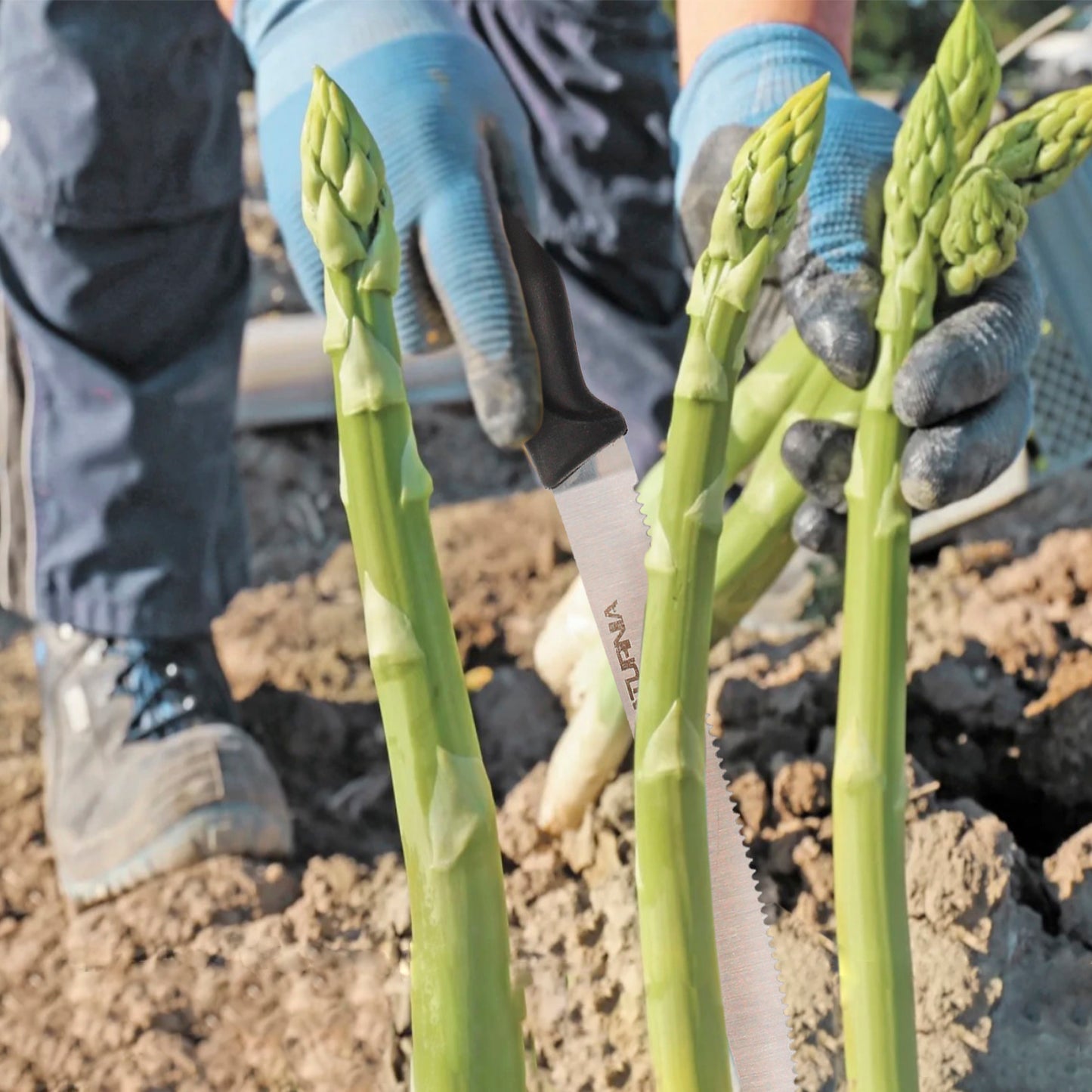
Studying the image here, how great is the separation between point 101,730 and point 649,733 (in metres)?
1.27

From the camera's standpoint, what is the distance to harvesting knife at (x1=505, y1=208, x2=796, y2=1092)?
1.05m

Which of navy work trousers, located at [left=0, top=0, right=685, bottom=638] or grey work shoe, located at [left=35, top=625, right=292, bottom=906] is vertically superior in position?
navy work trousers, located at [left=0, top=0, right=685, bottom=638]

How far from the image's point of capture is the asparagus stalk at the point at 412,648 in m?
0.91

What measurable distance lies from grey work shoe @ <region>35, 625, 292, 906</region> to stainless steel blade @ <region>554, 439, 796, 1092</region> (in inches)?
36.6

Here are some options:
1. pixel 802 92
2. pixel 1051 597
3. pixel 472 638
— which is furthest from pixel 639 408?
pixel 802 92

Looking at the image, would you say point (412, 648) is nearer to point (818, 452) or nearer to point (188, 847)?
point (818, 452)

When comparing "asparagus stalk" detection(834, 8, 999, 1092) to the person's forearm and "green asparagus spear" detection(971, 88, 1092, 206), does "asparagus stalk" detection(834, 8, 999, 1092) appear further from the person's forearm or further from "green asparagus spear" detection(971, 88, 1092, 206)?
the person's forearm

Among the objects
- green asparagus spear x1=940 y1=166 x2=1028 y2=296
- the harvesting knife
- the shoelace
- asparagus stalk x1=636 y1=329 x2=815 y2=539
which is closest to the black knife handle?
the harvesting knife

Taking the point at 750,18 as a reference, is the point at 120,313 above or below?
below

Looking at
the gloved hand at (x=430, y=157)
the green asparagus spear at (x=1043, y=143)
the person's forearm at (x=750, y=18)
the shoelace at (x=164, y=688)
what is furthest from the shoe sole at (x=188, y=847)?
the green asparagus spear at (x=1043, y=143)

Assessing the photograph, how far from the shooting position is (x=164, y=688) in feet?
6.72

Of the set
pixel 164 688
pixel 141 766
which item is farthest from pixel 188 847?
pixel 164 688

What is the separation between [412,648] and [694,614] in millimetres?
226

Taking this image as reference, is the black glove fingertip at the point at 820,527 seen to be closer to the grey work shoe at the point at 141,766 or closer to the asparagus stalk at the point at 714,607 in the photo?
the asparagus stalk at the point at 714,607
